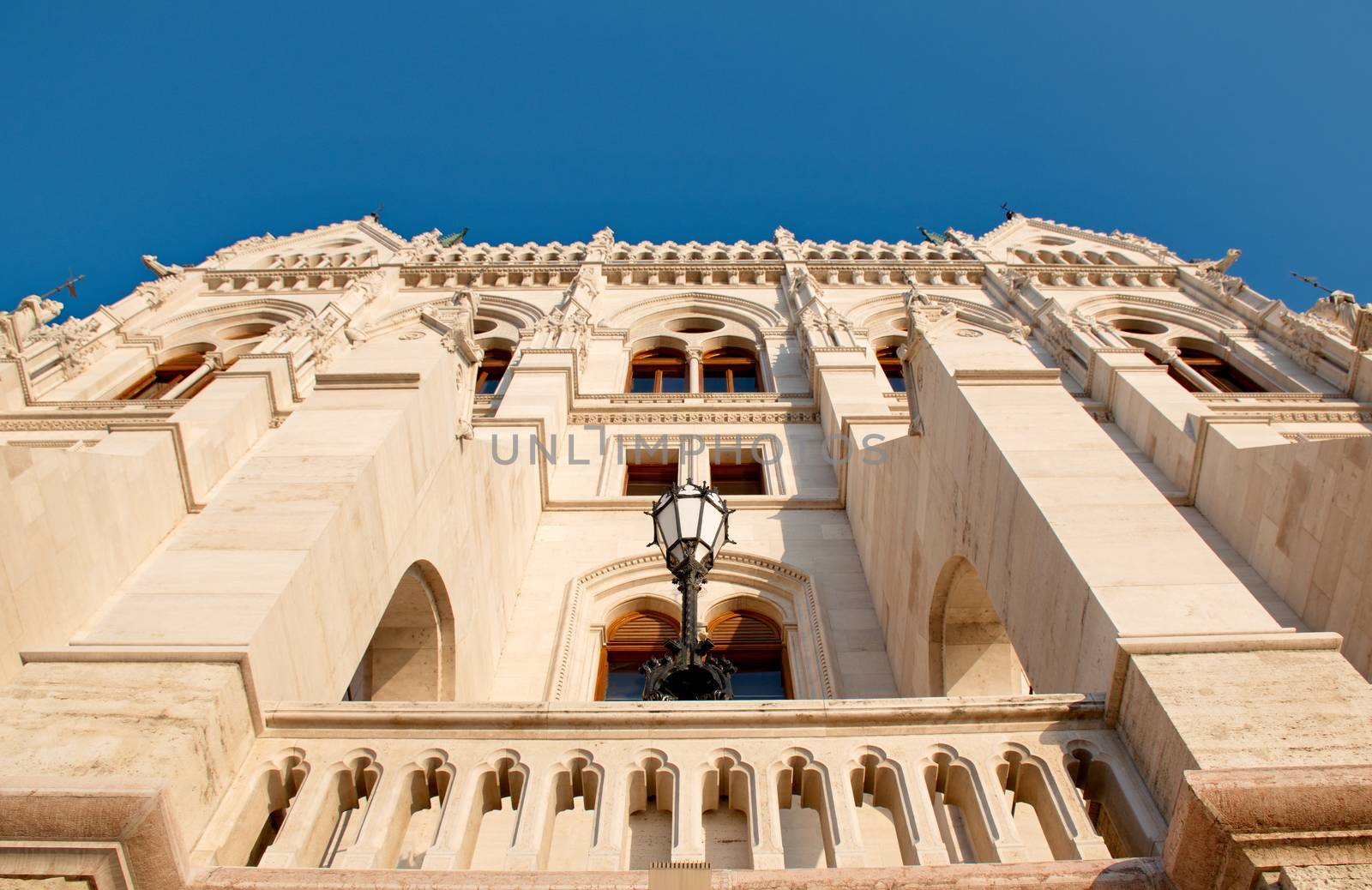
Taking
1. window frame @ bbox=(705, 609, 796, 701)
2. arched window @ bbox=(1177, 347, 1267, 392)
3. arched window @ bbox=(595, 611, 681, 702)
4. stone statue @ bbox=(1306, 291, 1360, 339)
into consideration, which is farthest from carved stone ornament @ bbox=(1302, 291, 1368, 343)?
arched window @ bbox=(595, 611, 681, 702)

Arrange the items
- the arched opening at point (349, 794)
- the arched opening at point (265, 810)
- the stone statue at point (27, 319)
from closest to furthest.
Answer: the arched opening at point (265, 810)
the arched opening at point (349, 794)
the stone statue at point (27, 319)

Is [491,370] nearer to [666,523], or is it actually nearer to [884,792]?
[666,523]

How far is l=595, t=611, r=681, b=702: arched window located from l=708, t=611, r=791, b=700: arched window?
64 centimetres

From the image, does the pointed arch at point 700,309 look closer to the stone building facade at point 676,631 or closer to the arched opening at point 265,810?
the stone building facade at point 676,631

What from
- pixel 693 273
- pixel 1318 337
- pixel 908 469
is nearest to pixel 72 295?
pixel 693 273

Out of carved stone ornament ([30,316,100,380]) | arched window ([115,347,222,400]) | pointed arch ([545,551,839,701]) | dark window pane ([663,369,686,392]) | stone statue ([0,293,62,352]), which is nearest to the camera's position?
pointed arch ([545,551,839,701])

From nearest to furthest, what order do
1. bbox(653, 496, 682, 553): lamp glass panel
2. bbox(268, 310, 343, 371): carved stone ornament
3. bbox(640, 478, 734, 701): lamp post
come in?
bbox(640, 478, 734, 701): lamp post < bbox(653, 496, 682, 553): lamp glass panel < bbox(268, 310, 343, 371): carved stone ornament

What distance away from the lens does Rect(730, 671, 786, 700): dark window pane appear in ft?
34.7

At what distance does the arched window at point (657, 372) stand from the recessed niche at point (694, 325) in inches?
42.5

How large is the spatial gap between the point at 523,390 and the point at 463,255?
12987 millimetres

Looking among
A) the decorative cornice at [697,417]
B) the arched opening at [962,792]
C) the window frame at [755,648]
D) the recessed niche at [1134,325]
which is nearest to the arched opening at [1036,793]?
the arched opening at [962,792]

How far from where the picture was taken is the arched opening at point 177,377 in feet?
62.0

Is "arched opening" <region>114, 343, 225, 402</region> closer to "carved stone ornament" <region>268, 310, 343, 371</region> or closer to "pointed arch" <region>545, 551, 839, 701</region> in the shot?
"carved stone ornament" <region>268, 310, 343, 371</region>

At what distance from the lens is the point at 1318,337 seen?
1781 cm
